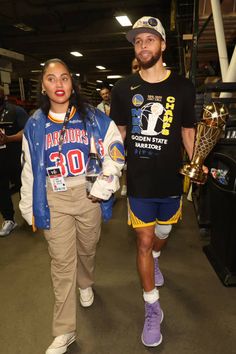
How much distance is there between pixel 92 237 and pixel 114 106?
0.90 metres

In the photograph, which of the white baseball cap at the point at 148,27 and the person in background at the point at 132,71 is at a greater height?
the white baseball cap at the point at 148,27

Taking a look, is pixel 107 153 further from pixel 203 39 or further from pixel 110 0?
pixel 110 0

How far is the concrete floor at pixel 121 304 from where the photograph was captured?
76.4 inches

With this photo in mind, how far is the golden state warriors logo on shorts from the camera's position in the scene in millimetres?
1764

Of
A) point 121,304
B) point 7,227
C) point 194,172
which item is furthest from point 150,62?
point 7,227

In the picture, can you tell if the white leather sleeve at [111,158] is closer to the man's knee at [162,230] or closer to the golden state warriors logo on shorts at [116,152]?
the golden state warriors logo on shorts at [116,152]

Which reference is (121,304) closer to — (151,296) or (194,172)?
(151,296)

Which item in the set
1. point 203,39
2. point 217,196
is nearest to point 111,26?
point 203,39

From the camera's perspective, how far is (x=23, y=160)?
1757mm

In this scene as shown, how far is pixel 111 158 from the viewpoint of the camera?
1757 millimetres

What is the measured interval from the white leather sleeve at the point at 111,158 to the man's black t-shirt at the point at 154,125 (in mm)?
173

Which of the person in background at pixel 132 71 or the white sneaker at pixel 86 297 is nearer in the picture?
the white sneaker at pixel 86 297

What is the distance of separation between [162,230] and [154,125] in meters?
0.82

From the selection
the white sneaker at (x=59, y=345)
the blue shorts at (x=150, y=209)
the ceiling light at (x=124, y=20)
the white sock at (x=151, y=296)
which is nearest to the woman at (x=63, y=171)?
the white sneaker at (x=59, y=345)
